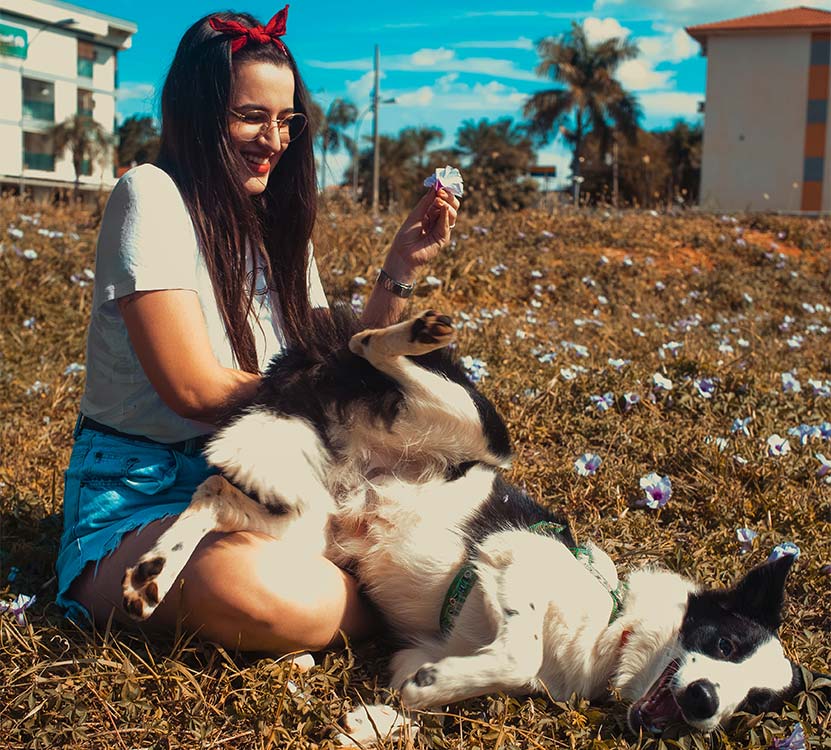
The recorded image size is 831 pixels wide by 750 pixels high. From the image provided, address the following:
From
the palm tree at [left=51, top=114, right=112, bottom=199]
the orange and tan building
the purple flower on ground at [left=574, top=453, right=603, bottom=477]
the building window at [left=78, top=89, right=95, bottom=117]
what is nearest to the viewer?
the purple flower on ground at [left=574, top=453, right=603, bottom=477]

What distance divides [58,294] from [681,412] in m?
4.26

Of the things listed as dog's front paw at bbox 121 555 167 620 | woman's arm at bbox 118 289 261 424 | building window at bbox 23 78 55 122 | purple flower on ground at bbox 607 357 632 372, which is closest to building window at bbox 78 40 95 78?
building window at bbox 23 78 55 122

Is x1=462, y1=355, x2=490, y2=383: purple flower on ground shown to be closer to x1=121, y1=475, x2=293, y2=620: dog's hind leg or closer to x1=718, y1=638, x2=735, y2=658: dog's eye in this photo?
x1=121, y1=475, x2=293, y2=620: dog's hind leg

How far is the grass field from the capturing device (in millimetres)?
1973

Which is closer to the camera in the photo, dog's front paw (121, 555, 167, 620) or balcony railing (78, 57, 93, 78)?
dog's front paw (121, 555, 167, 620)

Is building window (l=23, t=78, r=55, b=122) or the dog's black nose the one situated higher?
A: building window (l=23, t=78, r=55, b=122)

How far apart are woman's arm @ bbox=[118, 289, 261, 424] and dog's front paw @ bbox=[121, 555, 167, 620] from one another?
470mm

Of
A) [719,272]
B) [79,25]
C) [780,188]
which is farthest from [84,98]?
[719,272]

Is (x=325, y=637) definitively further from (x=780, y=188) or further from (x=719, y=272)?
(x=780, y=188)

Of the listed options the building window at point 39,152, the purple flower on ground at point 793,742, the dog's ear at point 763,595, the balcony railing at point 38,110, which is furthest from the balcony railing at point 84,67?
the purple flower on ground at point 793,742

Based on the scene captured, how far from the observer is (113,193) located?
232cm

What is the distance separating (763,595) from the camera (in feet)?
6.88

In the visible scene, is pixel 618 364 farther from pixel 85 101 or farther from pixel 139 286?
pixel 85 101

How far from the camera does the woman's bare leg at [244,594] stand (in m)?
2.09
